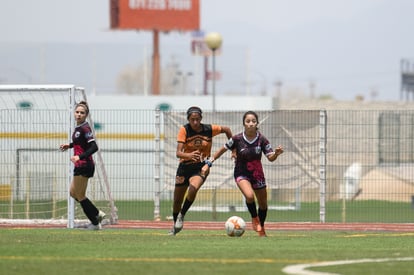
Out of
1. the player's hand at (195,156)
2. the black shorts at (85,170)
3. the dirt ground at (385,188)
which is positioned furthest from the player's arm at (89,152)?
the dirt ground at (385,188)

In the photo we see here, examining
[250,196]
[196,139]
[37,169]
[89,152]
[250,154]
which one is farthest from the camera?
[37,169]

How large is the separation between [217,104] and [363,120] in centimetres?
1615

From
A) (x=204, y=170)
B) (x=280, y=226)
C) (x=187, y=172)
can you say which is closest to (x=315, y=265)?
(x=204, y=170)

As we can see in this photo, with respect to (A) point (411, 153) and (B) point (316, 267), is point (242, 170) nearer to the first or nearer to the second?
(B) point (316, 267)

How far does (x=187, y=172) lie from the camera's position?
18797 mm

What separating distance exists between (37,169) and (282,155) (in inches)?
213

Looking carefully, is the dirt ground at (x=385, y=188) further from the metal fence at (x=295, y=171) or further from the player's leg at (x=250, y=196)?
the player's leg at (x=250, y=196)

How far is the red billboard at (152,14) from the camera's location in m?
58.8

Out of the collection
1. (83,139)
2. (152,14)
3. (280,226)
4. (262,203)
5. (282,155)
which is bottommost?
(280,226)

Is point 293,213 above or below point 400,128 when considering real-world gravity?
below

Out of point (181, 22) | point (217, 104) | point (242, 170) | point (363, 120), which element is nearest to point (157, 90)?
point (181, 22)

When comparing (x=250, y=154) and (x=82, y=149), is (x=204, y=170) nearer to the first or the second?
(x=250, y=154)

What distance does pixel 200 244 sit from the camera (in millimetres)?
15008

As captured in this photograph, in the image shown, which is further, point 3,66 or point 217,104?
point 3,66
